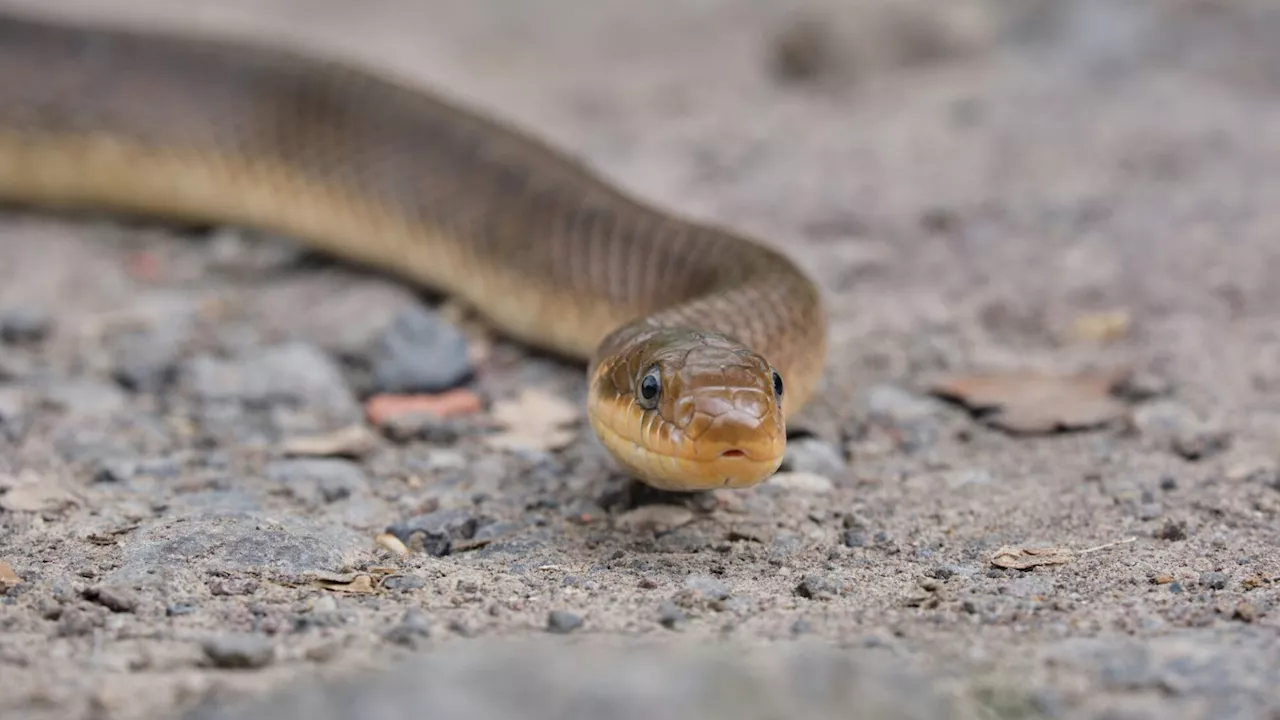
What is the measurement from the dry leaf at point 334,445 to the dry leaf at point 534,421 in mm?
390

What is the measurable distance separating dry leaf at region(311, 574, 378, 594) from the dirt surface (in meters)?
0.01

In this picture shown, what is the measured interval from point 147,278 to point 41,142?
1208 mm

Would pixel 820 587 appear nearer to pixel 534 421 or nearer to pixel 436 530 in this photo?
pixel 436 530

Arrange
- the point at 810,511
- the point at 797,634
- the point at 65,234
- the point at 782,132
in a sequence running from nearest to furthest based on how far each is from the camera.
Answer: the point at 797,634 → the point at 810,511 → the point at 65,234 → the point at 782,132

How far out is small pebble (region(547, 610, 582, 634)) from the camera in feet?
9.23

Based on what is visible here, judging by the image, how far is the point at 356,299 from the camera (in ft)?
18.3

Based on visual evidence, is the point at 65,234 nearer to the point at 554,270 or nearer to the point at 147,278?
the point at 147,278

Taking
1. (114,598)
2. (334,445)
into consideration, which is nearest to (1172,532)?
(334,445)

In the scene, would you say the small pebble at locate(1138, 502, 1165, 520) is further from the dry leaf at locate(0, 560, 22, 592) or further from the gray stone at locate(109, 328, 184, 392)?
the gray stone at locate(109, 328, 184, 392)

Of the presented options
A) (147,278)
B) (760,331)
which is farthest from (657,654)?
(147,278)

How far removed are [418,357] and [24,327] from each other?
62.5 inches

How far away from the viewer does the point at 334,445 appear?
4262mm

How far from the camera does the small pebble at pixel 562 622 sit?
2.81m

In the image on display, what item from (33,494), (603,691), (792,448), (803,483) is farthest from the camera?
(792,448)
